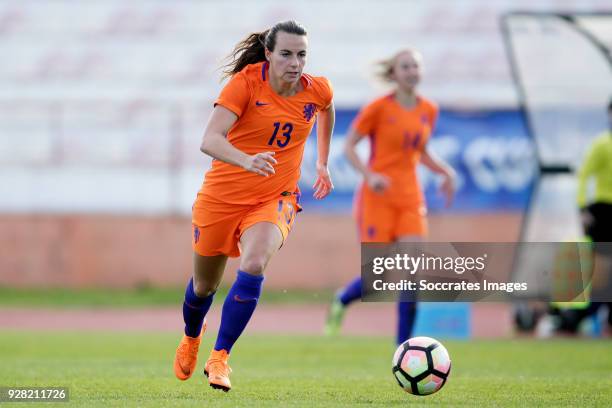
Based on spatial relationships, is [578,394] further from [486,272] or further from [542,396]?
[486,272]

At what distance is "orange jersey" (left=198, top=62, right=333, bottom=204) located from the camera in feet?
24.4

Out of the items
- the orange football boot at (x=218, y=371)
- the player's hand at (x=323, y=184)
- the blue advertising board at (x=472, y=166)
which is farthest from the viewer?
the blue advertising board at (x=472, y=166)

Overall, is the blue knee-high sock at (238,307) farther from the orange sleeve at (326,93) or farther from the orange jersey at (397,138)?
the orange jersey at (397,138)

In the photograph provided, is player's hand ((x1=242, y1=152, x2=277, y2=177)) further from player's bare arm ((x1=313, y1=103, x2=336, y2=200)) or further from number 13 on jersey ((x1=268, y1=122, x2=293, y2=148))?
player's bare arm ((x1=313, y1=103, x2=336, y2=200))

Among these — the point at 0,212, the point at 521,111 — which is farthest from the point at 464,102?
the point at 0,212

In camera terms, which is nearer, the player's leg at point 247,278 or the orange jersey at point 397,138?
the player's leg at point 247,278

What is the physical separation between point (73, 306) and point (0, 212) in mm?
Result: 3022

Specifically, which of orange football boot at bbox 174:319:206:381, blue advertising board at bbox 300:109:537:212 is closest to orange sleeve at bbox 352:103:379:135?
orange football boot at bbox 174:319:206:381

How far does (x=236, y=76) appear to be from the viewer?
7430 mm

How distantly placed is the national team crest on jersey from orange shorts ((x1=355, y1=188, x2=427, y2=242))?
3330mm

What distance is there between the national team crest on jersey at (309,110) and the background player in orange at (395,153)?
3.08 metres

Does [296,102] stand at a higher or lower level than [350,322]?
higher

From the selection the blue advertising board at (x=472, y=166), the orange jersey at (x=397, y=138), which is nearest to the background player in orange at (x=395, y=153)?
the orange jersey at (x=397, y=138)

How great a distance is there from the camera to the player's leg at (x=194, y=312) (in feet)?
25.8
